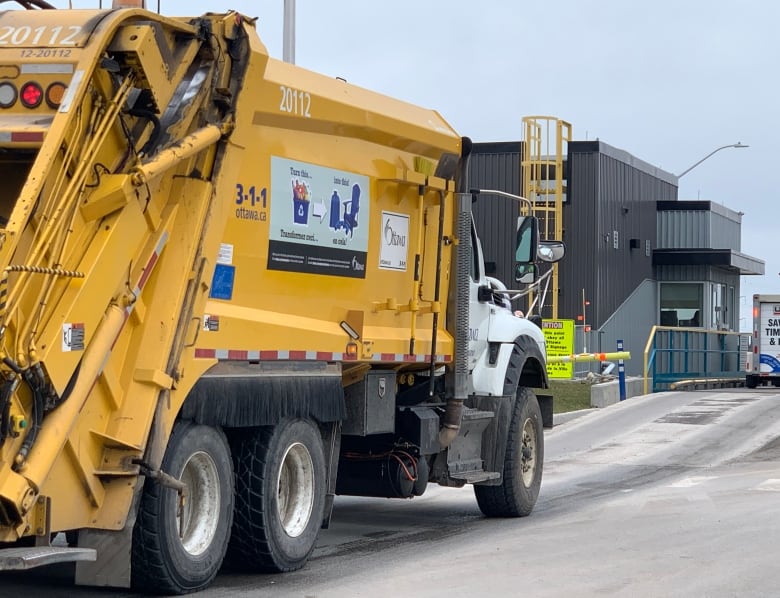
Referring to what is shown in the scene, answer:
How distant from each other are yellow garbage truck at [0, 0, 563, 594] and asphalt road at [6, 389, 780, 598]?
50 cm

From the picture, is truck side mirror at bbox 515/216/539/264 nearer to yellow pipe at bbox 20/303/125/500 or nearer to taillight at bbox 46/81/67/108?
yellow pipe at bbox 20/303/125/500

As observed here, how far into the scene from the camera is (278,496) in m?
9.40

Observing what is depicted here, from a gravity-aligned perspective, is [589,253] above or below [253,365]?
above

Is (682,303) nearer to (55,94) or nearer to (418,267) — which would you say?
(418,267)

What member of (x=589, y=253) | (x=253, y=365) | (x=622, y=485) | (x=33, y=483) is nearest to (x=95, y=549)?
(x=33, y=483)

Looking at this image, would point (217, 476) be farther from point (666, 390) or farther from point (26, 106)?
point (666, 390)

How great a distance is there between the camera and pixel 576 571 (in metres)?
9.52

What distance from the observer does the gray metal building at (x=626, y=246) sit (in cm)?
3994

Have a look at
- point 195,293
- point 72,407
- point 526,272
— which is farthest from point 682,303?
point 72,407

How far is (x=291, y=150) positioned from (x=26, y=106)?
214 centimetres

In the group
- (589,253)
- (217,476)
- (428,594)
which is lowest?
(428,594)

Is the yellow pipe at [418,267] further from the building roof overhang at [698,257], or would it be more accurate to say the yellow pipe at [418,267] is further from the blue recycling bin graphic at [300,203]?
the building roof overhang at [698,257]

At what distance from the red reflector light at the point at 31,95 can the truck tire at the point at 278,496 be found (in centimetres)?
261

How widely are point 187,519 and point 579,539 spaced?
148 inches
